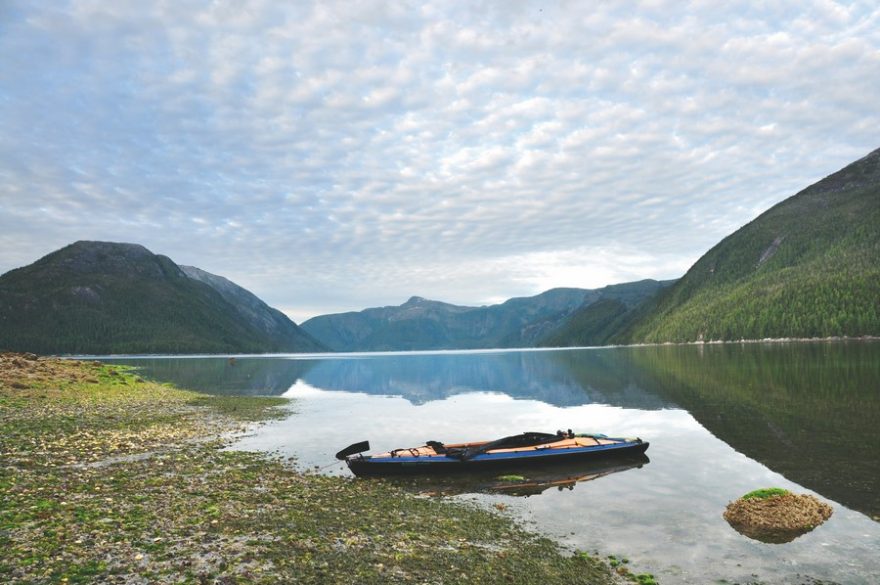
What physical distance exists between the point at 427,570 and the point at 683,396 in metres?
52.4

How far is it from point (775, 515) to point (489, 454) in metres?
13.3

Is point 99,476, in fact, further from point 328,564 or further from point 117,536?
point 328,564

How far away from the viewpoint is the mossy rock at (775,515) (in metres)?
18.0

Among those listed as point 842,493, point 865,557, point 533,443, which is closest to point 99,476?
point 533,443

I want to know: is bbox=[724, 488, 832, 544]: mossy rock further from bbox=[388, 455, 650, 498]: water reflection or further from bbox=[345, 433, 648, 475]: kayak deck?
bbox=[345, 433, 648, 475]: kayak deck

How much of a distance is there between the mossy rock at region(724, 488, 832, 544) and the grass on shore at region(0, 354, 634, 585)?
6641 mm

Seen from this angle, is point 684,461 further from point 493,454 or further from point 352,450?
point 352,450

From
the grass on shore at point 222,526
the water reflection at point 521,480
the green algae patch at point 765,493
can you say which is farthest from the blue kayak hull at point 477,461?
the green algae patch at point 765,493

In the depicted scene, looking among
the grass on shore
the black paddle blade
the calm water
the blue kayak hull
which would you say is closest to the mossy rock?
the calm water

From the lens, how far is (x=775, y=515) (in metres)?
18.8

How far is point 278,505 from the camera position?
66.8 feet

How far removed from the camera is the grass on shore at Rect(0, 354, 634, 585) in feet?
45.3

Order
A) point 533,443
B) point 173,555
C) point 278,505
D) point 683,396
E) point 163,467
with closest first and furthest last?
point 173,555 < point 278,505 < point 163,467 < point 533,443 < point 683,396

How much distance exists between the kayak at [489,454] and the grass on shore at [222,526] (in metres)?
1.60
